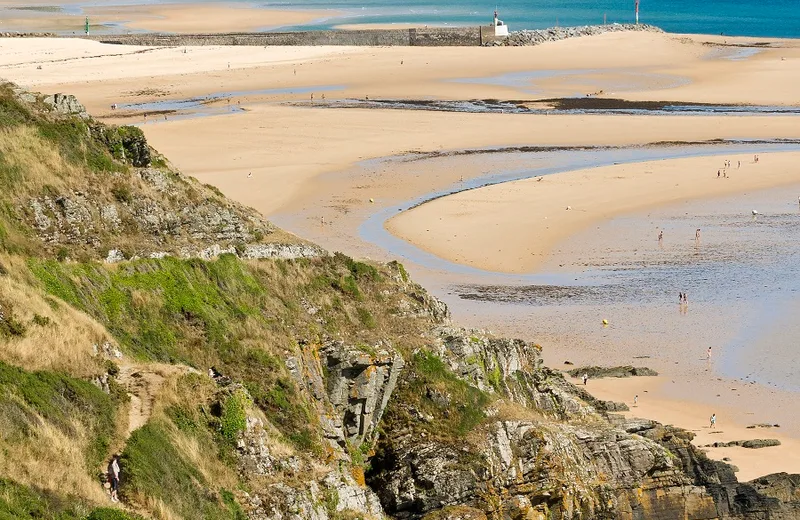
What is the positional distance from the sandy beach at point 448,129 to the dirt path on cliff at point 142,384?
54.2 ft

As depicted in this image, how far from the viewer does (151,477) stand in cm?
1455

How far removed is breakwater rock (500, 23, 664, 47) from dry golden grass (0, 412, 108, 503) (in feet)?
365

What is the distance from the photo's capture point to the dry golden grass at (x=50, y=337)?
1561 centimetres

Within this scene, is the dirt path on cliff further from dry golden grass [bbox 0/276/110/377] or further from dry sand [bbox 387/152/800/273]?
dry sand [bbox 387/152/800/273]

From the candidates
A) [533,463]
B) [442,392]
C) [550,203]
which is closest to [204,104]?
[550,203]

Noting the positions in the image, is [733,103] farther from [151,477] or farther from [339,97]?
[151,477]

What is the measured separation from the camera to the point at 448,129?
75500 mm

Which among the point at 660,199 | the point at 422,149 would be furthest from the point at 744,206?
the point at 422,149

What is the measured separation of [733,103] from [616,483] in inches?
2764

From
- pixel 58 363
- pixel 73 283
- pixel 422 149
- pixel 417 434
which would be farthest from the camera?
pixel 422 149

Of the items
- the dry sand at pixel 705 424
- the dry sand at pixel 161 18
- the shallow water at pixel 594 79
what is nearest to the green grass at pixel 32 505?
the dry sand at pixel 705 424

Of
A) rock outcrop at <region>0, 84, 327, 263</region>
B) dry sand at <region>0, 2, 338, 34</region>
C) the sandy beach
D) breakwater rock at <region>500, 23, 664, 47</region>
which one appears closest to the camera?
rock outcrop at <region>0, 84, 327, 263</region>

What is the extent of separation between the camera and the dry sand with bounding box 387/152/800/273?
4959cm

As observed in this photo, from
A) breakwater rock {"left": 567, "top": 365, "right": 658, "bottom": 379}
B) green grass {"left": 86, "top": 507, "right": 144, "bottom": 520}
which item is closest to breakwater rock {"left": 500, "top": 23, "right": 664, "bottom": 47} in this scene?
breakwater rock {"left": 567, "top": 365, "right": 658, "bottom": 379}
